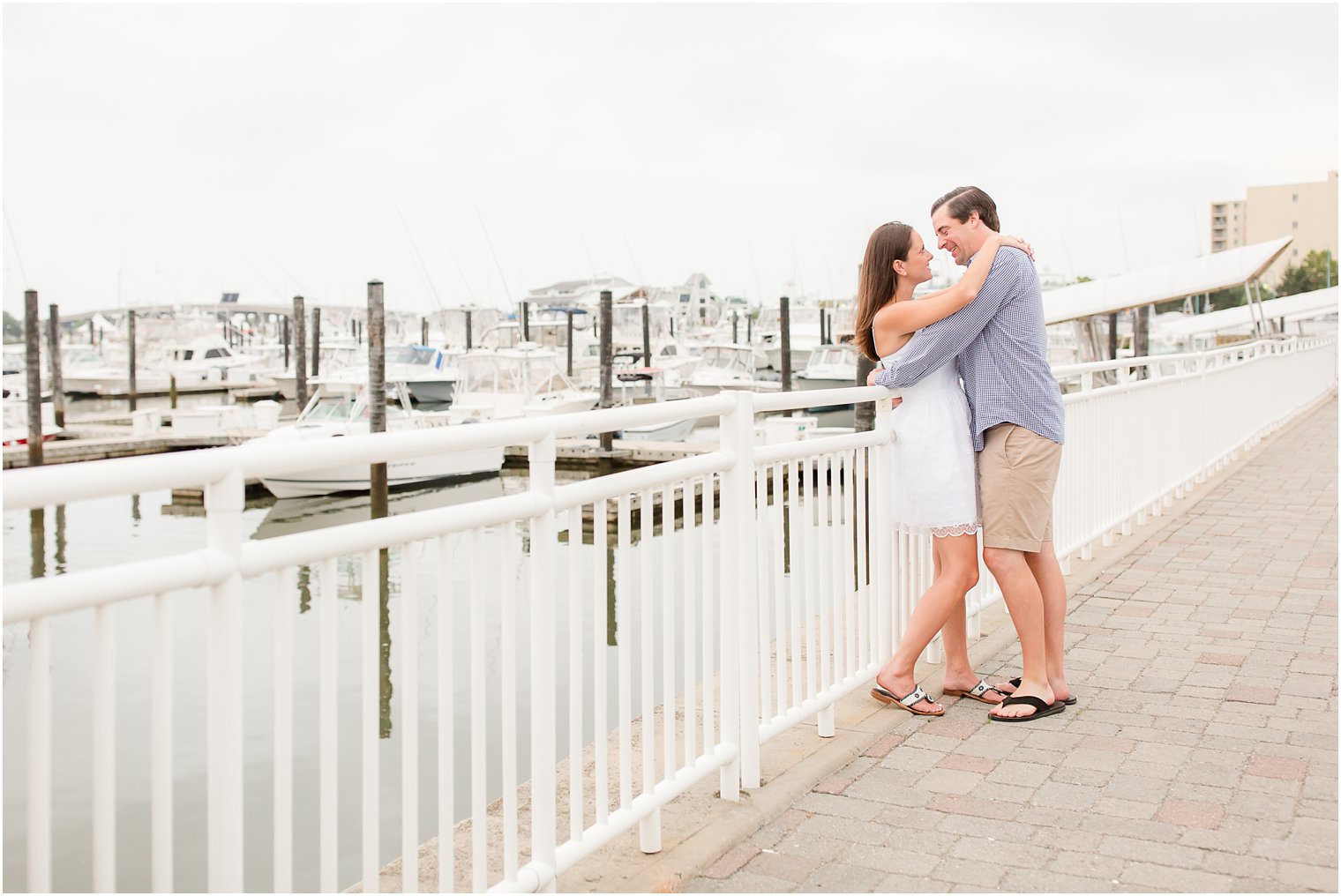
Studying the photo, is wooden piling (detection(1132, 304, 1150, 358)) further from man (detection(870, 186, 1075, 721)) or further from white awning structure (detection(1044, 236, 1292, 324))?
man (detection(870, 186, 1075, 721))

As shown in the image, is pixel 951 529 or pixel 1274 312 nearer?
pixel 951 529

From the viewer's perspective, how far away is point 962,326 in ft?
15.1

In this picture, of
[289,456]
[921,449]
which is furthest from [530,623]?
[921,449]

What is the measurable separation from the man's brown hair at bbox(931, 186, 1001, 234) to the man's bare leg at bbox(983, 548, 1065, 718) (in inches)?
50.3

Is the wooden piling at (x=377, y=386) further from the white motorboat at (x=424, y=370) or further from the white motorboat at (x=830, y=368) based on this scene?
the white motorboat at (x=830, y=368)

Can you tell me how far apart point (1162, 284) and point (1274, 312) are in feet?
41.0

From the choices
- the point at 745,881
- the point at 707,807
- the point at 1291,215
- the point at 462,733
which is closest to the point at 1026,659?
the point at 707,807

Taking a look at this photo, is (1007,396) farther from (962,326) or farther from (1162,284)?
(1162,284)

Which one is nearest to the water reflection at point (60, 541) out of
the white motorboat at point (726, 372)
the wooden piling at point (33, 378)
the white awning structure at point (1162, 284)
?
the wooden piling at point (33, 378)

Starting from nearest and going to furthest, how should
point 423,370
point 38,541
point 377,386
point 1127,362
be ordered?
point 1127,362 < point 38,541 < point 377,386 < point 423,370

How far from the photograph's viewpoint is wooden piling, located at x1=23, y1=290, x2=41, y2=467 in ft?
85.9

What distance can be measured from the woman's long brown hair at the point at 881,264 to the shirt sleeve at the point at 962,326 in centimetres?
22

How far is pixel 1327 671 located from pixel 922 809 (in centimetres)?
265

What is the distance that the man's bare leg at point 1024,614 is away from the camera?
483cm
